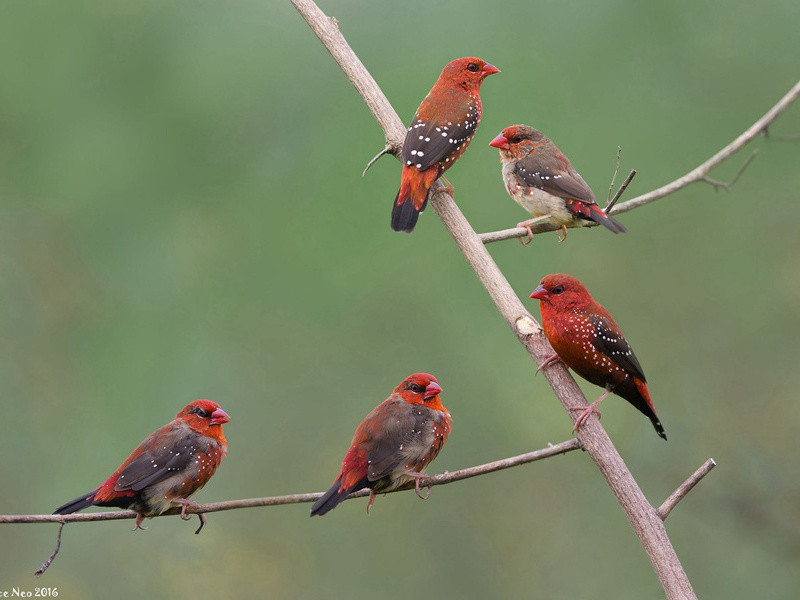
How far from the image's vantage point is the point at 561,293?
165 inches

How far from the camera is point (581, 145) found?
9219mm

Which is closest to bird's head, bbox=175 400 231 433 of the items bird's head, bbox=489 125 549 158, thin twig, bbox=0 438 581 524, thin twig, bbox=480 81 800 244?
thin twig, bbox=0 438 581 524

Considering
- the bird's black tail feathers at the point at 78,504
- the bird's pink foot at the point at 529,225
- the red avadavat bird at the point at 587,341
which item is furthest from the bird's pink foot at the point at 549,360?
the bird's black tail feathers at the point at 78,504

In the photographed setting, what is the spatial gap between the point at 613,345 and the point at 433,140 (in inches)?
49.2

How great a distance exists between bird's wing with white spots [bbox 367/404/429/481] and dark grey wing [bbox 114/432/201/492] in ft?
2.90

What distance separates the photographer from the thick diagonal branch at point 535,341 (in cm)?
321

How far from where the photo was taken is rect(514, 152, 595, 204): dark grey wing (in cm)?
478

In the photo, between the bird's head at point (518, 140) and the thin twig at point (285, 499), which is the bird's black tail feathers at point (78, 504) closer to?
the thin twig at point (285, 499)

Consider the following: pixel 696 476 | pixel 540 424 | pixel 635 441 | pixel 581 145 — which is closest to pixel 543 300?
pixel 696 476

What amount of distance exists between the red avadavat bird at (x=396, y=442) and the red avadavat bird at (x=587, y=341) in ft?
1.95

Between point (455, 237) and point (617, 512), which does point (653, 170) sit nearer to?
point (617, 512)

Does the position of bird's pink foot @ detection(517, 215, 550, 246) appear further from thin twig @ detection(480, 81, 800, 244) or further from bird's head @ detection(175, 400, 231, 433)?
bird's head @ detection(175, 400, 231, 433)

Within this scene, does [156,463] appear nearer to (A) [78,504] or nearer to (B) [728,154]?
(A) [78,504]

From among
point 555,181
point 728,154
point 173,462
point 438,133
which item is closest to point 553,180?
point 555,181
